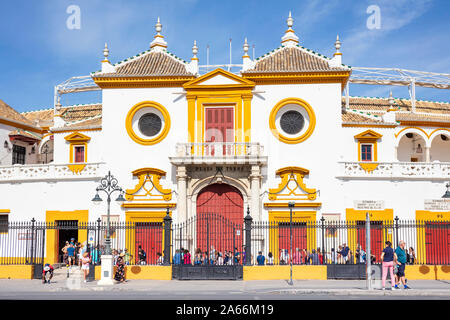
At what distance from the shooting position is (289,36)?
1308 inches

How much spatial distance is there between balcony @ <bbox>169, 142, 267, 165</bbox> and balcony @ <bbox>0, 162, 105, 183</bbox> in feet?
16.4

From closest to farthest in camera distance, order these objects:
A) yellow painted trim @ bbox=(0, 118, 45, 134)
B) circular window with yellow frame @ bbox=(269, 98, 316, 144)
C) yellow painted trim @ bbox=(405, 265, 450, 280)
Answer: yellow painted trim @ bbox=(405, 265, 450, 280), circular window with yellow frame @ bbox=(269, 98, 316, 144), yellow painted trim @ bbox=(0, 118, 45, 134)

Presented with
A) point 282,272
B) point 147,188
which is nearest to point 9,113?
point 147,188

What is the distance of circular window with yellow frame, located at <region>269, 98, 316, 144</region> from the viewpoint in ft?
99.2


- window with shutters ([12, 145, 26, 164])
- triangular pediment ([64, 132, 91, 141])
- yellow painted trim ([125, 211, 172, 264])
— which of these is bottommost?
yellow painted trim ([125, 211, 172, 264])

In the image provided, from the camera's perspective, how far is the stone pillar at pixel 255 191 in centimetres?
2900

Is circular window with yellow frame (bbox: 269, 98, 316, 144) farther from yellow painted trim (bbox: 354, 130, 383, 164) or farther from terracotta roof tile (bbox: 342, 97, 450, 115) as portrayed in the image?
terracotta roof tile (bbox: 342, 97, 450, 115)

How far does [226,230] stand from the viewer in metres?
29.3

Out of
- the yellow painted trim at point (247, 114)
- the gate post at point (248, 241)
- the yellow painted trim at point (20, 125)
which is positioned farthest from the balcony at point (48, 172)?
the gate post at point (248, 241)

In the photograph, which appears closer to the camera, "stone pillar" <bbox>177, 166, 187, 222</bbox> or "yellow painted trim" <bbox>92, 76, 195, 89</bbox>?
"stone pillar" <bbox>177, 166, 187, 222</bbox>

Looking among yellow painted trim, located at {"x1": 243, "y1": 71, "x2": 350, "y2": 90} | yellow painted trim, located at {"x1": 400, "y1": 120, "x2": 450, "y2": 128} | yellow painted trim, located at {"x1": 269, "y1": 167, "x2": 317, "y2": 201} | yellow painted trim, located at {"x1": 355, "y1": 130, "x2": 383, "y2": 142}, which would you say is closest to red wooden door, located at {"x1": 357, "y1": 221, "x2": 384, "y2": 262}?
yellow painted trim, located at {"x1": 269, "y1": 167, "x2": 317, "y2": 201}

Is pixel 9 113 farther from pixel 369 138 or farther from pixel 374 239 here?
pixel 374 239
